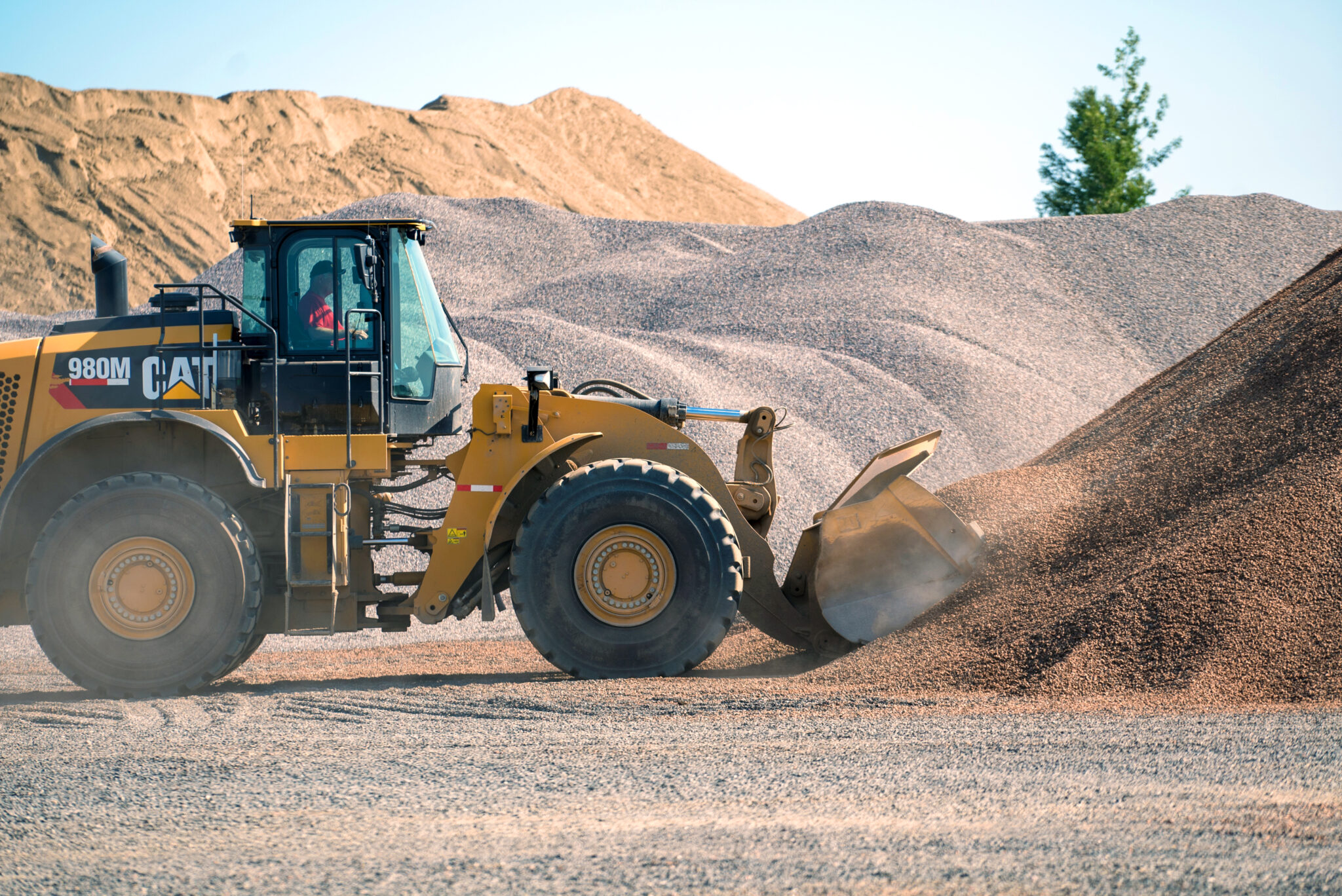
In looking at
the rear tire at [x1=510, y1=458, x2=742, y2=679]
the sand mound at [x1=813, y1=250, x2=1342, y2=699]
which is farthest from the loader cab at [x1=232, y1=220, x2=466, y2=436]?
the sand mound at [x1=813, y1=250, x2=1342, y2=699]

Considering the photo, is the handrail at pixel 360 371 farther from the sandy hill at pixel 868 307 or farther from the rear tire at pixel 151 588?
the sandy hill at pixel 868 307

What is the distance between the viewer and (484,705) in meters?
6.11

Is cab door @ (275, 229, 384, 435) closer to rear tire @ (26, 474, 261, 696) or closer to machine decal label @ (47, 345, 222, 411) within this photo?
machine decal label @ (47, 345, 222, 411)

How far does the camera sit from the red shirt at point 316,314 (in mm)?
6906

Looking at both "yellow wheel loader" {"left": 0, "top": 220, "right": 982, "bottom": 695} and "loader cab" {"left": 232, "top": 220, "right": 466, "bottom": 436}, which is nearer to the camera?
"yellow wheel loader" {"left": 0, "top": 220, "right": 982, "bottom": 695}

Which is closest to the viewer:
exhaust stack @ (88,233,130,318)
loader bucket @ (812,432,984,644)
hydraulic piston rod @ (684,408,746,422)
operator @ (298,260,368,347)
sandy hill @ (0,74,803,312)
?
operator @ (298,260,368,347)

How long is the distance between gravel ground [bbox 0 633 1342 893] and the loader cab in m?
1.81

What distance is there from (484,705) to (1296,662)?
4.30 metres

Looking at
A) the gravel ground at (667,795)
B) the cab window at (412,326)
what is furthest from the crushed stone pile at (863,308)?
the gravel ground at (667,795)

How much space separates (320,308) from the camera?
22.7ft

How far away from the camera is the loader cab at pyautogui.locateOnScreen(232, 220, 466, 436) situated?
6.88 metres

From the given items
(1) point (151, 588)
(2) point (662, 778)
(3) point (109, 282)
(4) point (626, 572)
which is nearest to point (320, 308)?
(3) point (109, 282)

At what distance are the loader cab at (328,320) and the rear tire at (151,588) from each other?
810 millimetres

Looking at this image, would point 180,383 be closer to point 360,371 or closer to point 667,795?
point 360,371
